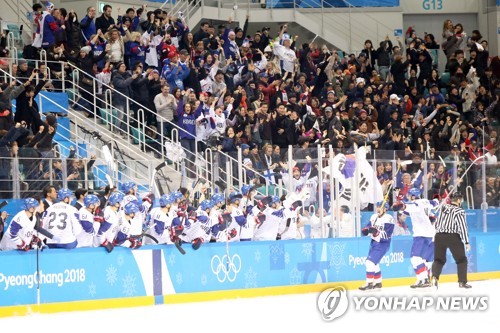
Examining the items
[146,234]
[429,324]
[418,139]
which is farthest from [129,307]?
[418,139]

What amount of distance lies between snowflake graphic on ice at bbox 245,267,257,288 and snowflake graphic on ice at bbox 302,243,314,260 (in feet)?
4.09

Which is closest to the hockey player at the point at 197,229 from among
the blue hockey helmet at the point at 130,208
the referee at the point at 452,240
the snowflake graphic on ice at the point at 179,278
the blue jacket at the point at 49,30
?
the snowflake graphic on ice at the point at 179,278

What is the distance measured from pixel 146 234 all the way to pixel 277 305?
2.24 meters

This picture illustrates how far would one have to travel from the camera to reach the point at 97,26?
25.2 m

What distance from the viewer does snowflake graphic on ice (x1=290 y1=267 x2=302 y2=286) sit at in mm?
20020

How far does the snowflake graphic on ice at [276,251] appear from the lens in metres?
19.8

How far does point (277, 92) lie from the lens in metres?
26.3

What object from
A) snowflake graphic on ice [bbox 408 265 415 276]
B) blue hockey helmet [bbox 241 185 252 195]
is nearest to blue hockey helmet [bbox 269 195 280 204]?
blue hockey helmet [bbox 241 185 252 195]

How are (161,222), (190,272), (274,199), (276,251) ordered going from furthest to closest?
(274,199)
(276,251)
(161,222)
(190,272)

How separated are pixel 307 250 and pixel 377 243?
1.35m

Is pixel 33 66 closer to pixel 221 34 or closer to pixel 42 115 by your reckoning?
pixel 42 115

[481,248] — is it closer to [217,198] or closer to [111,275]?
[217,198]

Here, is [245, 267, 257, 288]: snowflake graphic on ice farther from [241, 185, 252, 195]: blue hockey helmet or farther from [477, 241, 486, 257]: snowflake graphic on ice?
[477, 241, 486, 257]: snowflake graphic on ice

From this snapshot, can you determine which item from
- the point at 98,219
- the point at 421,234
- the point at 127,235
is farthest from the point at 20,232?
the point at 421,234
